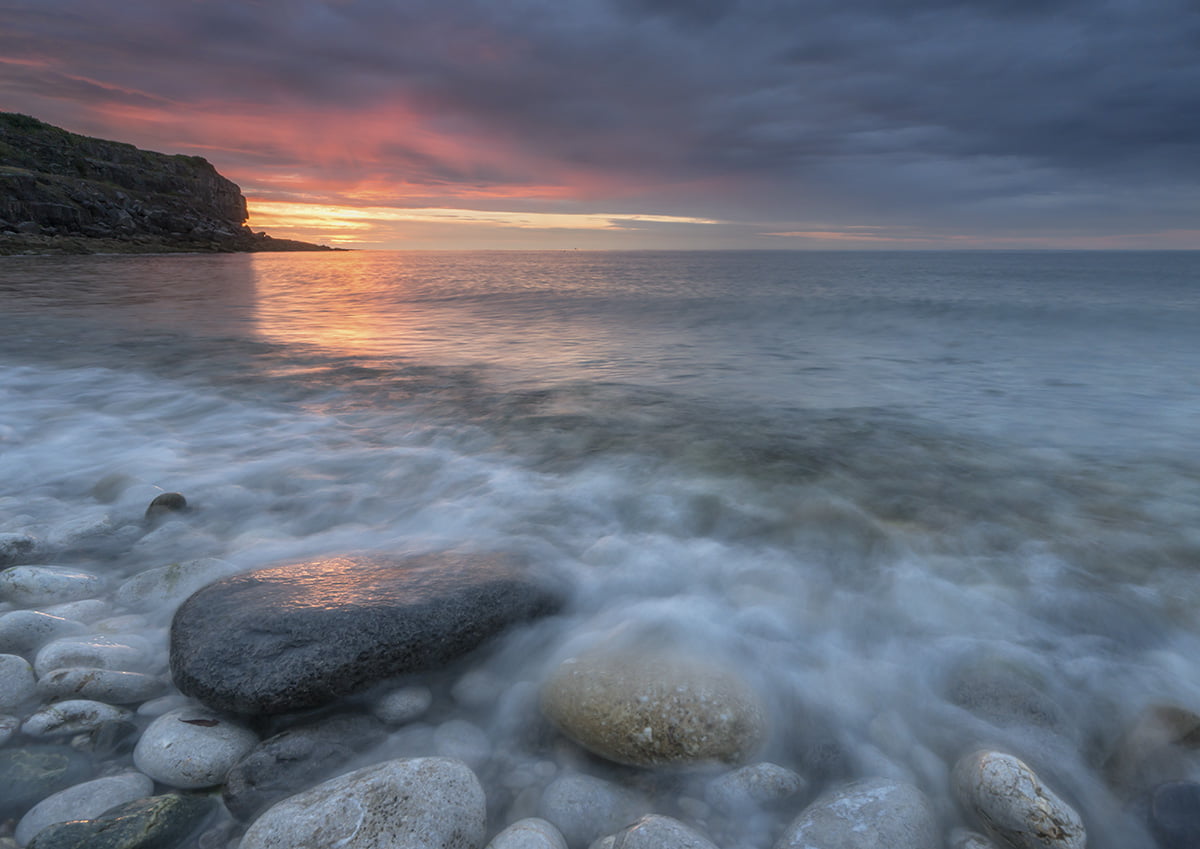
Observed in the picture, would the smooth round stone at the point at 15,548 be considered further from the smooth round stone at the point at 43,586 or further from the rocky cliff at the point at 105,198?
the rocky cliff at the point at 105,198

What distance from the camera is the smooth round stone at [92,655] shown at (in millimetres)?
2971

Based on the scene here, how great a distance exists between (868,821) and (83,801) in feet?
9.22

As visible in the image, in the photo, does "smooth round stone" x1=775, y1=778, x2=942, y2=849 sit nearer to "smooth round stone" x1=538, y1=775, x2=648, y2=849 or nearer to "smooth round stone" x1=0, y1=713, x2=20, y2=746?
"smooth round stone" x1=538, y1=775, x2=648, y2=849

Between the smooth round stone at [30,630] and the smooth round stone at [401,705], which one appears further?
the smooth round stone at [30,630]

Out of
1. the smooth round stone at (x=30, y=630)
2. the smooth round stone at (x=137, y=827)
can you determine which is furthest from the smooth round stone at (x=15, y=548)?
the smooth round stone at (x=137, y=827)

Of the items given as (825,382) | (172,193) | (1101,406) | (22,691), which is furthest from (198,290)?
(172,193)

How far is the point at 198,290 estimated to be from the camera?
25.4 metres

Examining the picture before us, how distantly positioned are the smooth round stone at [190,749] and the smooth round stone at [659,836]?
1.60m

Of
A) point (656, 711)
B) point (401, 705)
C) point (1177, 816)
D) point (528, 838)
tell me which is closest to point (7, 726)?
point (401, 705)

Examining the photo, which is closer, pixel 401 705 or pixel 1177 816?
pixel 1177 816

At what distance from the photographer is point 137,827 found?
7.24 feet

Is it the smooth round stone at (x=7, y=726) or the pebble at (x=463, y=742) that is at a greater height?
the smooth round stone at (x=7, y=726)

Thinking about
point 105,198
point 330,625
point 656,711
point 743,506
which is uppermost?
point 105,198

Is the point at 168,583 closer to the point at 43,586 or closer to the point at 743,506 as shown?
the point at 43,586
